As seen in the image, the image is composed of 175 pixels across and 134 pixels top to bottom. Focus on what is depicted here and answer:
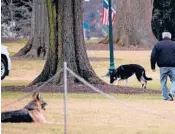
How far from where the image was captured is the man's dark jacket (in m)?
20.6

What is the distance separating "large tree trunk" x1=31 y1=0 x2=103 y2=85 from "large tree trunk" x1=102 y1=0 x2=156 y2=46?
29.9 metres

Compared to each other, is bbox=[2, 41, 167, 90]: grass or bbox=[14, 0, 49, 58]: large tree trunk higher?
bbox=[14, 0, 49, 58]: large tree trunk

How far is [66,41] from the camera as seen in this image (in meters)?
23.3

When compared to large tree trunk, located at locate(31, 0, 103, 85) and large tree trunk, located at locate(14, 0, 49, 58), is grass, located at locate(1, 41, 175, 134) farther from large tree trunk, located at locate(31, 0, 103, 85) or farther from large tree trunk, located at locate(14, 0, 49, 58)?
large tree trunk, located at locate(14, 0, 49, 58)

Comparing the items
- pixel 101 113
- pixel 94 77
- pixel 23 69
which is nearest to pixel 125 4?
pixel 23 69

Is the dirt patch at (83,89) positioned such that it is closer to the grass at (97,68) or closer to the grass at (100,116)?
the grass at (100,116)

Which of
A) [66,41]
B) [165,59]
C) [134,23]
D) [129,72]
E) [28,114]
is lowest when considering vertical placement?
[134,23]

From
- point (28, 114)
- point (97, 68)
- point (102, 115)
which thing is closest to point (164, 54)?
point (102, 115)

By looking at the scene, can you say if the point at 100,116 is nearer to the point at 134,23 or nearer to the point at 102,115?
the point at 102,115

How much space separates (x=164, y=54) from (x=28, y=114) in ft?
22.4

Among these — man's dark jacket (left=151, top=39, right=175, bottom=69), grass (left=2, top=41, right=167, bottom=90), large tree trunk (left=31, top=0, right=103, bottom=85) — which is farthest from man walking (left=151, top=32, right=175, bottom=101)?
grass (left=2, top=41, right=167, bottom=90)

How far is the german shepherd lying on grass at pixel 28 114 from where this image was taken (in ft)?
48.1

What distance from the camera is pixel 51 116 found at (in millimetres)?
16406

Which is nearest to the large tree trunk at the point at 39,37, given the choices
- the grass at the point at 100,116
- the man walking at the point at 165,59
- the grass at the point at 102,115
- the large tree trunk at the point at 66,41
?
the large tree trunk at the point at 66,41
